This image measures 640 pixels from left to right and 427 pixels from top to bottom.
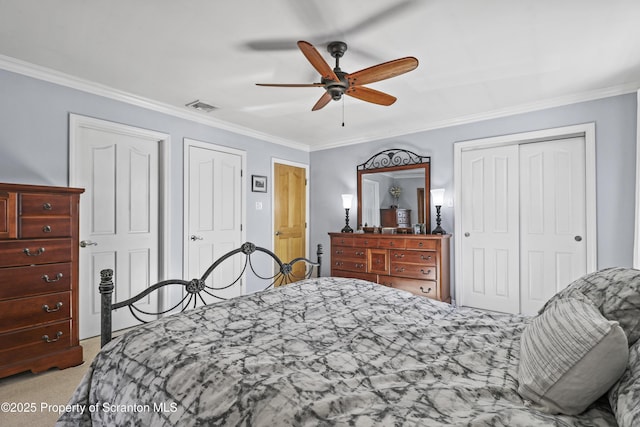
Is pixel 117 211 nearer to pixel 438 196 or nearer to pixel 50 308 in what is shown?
pixel 50 308

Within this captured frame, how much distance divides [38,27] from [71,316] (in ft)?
6.80

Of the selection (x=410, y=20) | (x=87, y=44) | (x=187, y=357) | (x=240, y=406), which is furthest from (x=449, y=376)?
(x=87, y=44)

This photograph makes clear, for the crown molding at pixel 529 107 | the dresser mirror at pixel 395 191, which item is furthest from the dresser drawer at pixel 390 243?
the crown molding at pixel 529 107

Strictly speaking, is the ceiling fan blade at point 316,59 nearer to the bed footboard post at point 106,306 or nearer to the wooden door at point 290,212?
the bed footboard post at point 106,306

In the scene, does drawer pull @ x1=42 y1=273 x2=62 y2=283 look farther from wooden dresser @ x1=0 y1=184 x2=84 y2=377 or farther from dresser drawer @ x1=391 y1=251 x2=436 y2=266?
dresser drawer @ x1=391 y1=251 x2=436 y2=266

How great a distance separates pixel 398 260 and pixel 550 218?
5.59 ft

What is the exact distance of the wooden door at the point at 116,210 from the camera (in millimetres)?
3100

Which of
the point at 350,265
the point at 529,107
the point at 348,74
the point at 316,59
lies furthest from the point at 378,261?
the point at 316,59

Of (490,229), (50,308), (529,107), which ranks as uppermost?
(529,107)

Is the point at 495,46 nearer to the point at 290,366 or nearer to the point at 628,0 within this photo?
the point at 628,0

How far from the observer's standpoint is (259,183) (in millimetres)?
4762

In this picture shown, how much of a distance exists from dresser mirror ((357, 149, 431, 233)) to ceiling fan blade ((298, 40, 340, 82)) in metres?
2.51

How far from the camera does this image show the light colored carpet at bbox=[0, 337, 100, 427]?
6.35ft

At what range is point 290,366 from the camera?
119 centimetres
